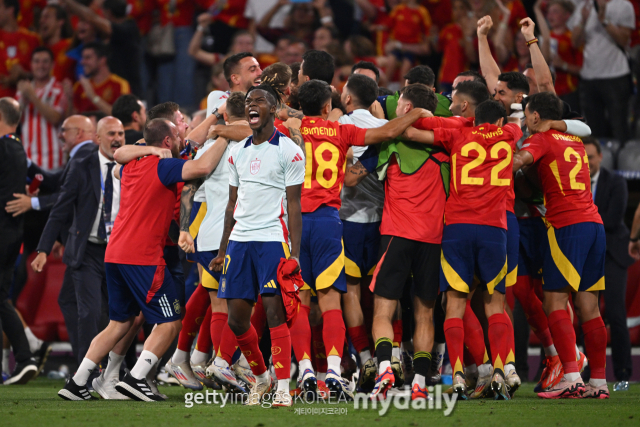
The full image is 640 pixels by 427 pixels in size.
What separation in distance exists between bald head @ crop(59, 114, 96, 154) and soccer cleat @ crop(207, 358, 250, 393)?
348 centimetres

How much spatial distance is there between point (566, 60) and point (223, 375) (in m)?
7.49

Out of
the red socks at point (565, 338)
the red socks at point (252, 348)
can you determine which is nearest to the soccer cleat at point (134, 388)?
the red socks at point (252, 348)

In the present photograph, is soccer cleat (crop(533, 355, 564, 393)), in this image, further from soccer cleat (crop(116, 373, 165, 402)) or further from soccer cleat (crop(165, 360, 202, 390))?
soccer cleat (crop(116, 373, 165, 402))

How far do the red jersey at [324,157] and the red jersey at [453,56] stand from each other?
582cm

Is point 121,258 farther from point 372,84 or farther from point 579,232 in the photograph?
point 579,232

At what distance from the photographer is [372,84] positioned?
666 cm

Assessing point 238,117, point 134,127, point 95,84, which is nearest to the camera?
point 238,117

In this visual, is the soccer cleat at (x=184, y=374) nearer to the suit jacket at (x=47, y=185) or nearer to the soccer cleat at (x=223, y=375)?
the soccer cleat at (x=223, y=375)

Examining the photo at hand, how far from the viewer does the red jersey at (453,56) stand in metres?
11.8

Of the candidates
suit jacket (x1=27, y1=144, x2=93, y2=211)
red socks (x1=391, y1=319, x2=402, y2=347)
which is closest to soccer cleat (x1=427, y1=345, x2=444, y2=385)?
red socks (x1=391, y1=319, x2=402, y2=347)

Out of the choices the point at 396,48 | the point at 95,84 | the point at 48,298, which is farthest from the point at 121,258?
the point at 396,48

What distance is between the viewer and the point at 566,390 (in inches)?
258

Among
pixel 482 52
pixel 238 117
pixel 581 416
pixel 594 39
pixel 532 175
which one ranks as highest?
pixel 594 39

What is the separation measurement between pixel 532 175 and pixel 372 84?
65.8 inches
